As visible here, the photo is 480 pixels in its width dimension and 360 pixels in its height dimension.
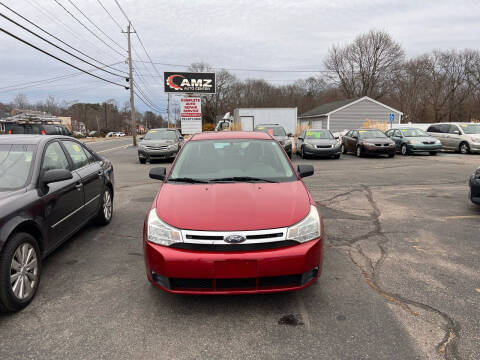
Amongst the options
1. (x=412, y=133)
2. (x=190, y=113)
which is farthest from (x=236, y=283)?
(x=190, y=113)

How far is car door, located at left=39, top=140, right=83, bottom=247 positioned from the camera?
137 inches

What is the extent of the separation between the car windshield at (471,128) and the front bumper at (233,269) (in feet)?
63.4

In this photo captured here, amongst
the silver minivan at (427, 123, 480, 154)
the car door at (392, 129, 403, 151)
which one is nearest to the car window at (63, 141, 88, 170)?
the car door at (392, 129, 403, 151)

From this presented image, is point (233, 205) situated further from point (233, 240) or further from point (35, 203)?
point (35, 203)

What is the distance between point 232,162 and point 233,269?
5.46 ft

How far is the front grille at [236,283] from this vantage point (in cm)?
264

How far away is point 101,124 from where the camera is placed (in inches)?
4190

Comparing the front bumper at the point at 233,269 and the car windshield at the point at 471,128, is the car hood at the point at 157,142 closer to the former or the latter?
the front bumper at the point at 233,269

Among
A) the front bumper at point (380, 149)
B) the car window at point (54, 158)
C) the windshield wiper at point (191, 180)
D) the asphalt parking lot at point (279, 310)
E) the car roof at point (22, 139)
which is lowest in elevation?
the asphalt parking lot at point (279, 310)

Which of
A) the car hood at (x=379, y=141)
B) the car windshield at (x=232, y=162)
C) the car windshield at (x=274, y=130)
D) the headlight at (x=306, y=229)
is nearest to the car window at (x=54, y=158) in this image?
the car windshield at (x=232, y=162)

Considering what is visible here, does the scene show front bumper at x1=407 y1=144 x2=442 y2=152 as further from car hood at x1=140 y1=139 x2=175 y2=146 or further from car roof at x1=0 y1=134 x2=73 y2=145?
car roof at x1=0 y1=134 x2=73 y2=145

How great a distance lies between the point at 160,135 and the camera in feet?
52.5

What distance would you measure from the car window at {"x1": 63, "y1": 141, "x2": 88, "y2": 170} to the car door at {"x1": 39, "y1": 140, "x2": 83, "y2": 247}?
186mm

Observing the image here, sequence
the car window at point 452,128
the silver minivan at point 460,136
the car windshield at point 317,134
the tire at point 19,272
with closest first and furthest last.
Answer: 1. the tire at point 19,272
2. the car windshield at point 317,134
3. the silver minivan at point 460,136
4. the car window at point 452,128
